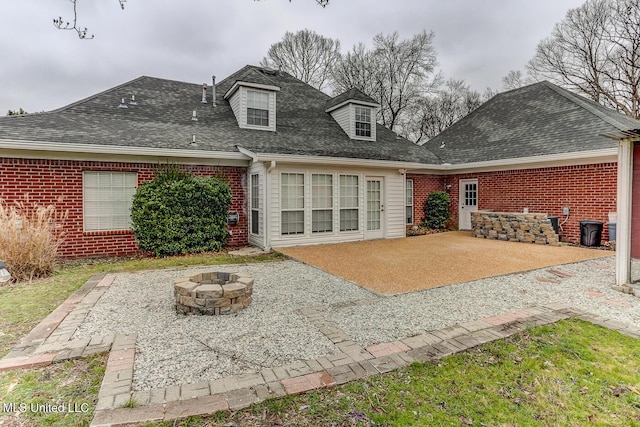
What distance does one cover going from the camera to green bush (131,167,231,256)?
7.76 metres

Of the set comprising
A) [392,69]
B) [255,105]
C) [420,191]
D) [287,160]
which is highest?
[392,69]

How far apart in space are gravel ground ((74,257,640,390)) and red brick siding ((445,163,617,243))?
4.06 metres

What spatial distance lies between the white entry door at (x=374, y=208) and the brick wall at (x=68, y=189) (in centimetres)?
611

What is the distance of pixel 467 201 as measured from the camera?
13117 mm

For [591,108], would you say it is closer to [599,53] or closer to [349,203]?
[349,203]

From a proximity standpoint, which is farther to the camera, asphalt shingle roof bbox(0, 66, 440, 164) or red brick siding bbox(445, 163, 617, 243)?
red brick siding bbox(445, 163, 617, 243)

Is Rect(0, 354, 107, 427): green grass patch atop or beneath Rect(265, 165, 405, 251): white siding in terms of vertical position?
beneath

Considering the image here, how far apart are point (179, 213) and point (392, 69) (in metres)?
21.1

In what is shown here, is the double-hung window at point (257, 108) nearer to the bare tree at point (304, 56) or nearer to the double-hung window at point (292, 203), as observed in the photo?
the double-hung window at point (292, 203)

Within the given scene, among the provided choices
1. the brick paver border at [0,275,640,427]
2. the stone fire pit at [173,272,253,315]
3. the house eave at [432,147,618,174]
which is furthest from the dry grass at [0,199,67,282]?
the house eave at [432,147,618,174]

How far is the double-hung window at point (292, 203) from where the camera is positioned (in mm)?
9102

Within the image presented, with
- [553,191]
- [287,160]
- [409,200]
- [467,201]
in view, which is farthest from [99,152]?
[553,191]

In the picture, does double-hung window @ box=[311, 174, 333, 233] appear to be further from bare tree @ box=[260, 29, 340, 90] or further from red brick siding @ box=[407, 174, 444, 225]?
bare tree @ box=[260, 29, 340, 90]

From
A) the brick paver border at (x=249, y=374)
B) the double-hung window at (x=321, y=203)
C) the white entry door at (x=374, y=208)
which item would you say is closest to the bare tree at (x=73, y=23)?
the brick paver border at (x=249, y=374)
